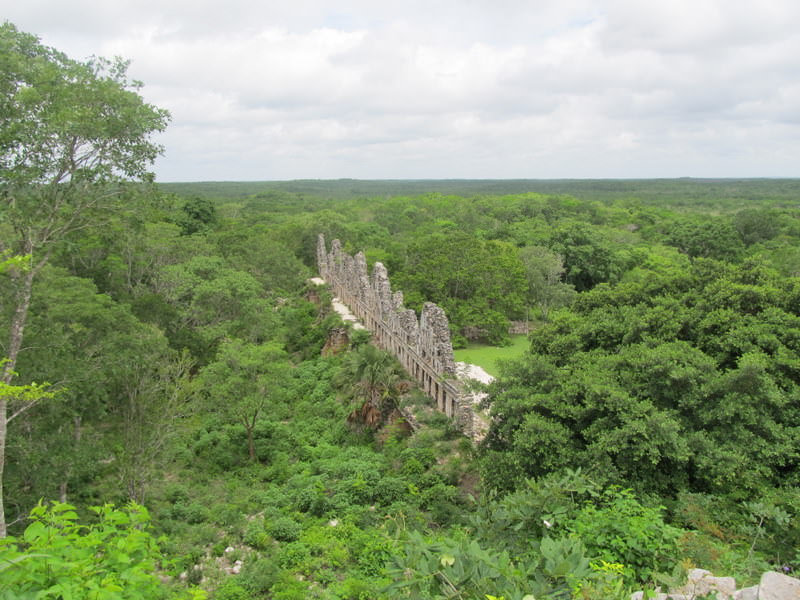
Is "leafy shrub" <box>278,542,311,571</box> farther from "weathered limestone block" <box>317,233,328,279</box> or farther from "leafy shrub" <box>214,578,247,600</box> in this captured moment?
"weathered limestone block" <box>317,233,328,279</box>

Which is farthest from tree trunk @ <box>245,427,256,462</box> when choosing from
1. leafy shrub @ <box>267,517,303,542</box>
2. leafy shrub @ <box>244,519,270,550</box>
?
leafy shrub @ <box>267,517,303,542</box>

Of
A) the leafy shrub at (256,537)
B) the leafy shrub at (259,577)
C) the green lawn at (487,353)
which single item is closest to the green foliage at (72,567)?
the leafy shrub at (259,577)

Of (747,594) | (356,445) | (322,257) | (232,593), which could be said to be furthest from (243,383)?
(322,257)

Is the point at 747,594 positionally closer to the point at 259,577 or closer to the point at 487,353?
the point at 259,577

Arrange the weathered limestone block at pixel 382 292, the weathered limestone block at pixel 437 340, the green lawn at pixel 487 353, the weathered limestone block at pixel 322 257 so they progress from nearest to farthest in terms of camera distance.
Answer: the weathered limestone block at pixel 437 340 < the green lawn at pixel 487 353 < the weathered limestone block at pixel 382 292 < the weathered limestone block at pixel 322 257

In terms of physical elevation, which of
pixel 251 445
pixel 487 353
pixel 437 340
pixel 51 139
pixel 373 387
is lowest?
pixel 251 445

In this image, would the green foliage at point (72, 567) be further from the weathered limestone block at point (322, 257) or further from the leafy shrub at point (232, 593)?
the weathered limestone block at point (322, 257)

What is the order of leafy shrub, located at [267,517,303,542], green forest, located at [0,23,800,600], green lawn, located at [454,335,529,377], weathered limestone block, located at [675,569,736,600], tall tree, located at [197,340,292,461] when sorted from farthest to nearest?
1. green lawn, located at [454,335,529,377]
2. tall tree, located at [197,340,292,461]
3. leafy shrub, located at [267,517,303,542]
4. green forest, located at [0,23,800,600]
5. weathered limestone block, located at [675,569,736,600]
